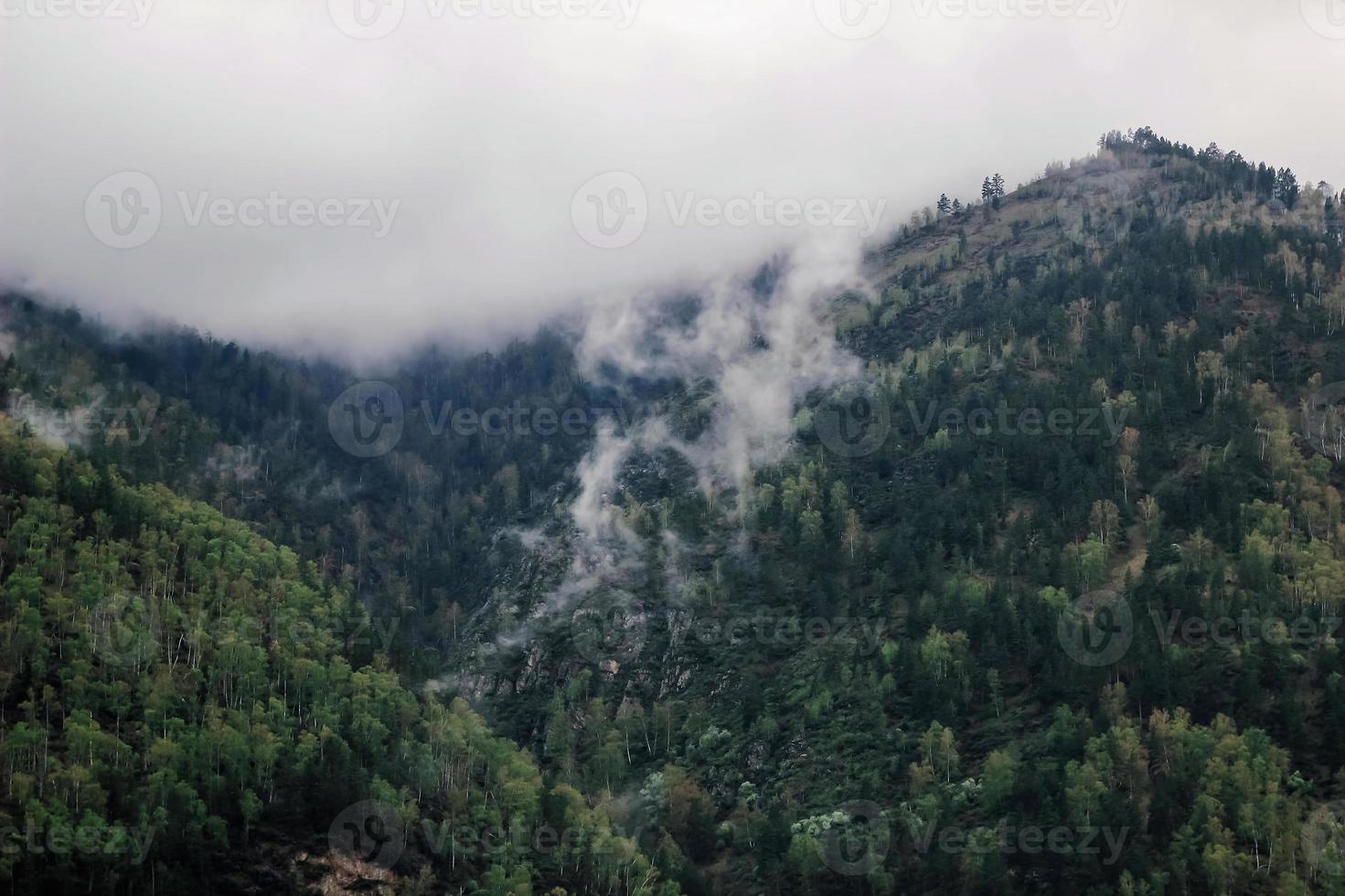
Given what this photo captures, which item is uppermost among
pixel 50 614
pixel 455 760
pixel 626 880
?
pixel 50 614

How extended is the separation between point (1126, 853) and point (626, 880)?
61.8m

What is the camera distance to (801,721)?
655ft

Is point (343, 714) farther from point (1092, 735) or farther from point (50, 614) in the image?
point (1092, 735)

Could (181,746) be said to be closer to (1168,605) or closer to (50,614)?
(50,614)

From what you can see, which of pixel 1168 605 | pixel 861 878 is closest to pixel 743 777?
pixel 861 878

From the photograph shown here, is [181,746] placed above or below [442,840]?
above

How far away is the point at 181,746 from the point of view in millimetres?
154500

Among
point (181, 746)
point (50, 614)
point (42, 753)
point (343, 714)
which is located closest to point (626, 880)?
point (343, 714)

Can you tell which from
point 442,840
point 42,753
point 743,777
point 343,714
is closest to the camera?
point 42,753

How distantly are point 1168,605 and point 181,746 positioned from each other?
445 ft

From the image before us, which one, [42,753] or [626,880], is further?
[626,880]

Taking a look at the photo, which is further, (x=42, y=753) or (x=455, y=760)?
(x=455, y=760)

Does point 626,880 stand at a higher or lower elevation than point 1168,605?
lower

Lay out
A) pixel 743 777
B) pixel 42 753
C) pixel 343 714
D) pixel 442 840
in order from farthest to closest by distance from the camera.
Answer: pixel 743 777, pixel 343 714, pixel 442 840, pixel 42 753
